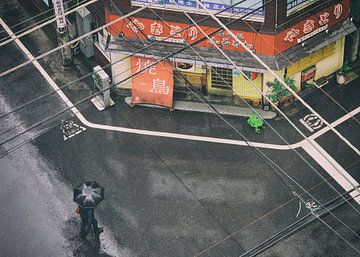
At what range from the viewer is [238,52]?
31047 mm

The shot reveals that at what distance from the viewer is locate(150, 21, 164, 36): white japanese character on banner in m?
31.1

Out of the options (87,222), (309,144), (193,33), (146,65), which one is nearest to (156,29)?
(193,33)

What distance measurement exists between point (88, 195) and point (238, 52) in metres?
9.39

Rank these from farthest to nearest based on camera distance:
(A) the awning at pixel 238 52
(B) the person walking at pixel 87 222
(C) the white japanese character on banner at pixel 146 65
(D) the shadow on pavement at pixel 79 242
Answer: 1. (C) the white japanese character on banner at pixel 146 65
2. (A) the awning at pixel 238 52
3. (D) the shadow on pavement at pixel 79 242
4. (B) the person walking at pixel 87 222

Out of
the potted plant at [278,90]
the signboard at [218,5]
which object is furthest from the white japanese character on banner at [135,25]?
the potted plant at [278,90]

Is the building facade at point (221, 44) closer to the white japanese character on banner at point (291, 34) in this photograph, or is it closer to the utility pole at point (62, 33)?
the white japanese character on banner at point (291, 34)

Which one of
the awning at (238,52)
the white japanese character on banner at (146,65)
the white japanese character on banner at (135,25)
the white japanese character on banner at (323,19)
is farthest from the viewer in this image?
the white japanese character on banner at (146,65)

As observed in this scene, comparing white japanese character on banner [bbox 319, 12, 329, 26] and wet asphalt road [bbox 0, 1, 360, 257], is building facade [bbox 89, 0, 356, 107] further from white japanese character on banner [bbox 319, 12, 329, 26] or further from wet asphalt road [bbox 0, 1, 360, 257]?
wet asphalt road [bbox 0, 1, 360, 257]

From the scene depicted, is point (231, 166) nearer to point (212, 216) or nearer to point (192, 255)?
point (212, 216)

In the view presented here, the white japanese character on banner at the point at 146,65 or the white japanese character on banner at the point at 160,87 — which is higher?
the white japanese character on banner at the point at 146,65

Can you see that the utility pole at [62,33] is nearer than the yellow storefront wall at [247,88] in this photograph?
Yes

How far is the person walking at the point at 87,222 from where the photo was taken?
2721 cm

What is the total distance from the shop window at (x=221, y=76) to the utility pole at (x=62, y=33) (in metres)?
7.25

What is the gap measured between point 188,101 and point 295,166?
6095mm
